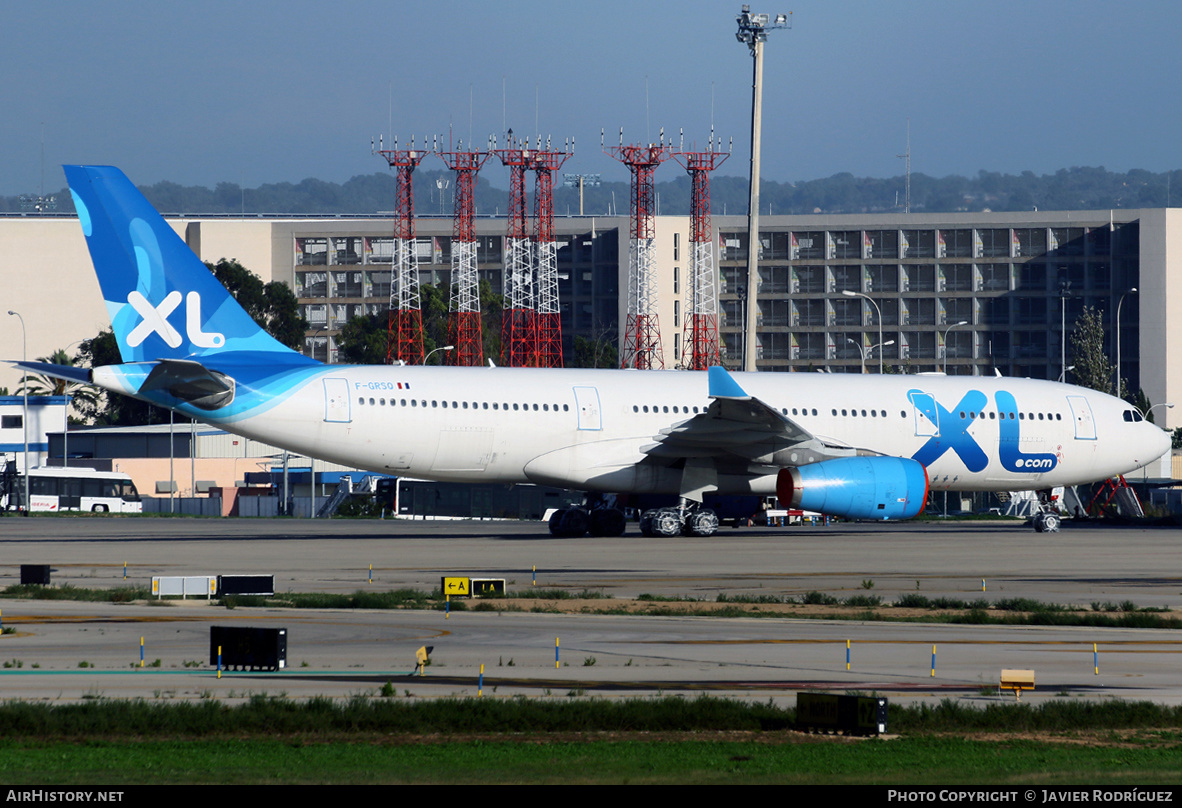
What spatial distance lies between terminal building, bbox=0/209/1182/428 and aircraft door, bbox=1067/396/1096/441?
74673 mm

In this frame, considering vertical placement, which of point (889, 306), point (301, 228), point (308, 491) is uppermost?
point (301, 228)

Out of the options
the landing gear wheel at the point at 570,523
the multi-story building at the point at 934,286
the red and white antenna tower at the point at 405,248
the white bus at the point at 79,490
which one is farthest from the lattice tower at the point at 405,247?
the landing gear wheel at the point at 570,523

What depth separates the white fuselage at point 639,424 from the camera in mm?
32781

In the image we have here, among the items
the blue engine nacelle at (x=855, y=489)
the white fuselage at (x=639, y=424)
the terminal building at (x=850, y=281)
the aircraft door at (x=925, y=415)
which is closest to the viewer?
the white fuselage at (x=639, y=424)

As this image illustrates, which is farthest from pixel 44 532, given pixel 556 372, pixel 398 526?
pixel 556 372

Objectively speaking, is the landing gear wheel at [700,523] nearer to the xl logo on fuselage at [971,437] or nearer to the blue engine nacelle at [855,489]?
the blue engine nacelle at [855,489]

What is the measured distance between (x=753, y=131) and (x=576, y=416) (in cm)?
2364


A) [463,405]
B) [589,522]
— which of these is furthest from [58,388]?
[463,405]

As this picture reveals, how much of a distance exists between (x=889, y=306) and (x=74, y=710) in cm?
11714

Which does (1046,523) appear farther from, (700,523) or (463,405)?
(463,405)

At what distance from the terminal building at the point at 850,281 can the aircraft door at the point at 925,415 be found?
76.6 metres

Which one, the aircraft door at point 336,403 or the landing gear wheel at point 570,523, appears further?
the landing gear wheel at point 570,523

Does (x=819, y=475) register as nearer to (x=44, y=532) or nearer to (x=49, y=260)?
(x=44, y=532)

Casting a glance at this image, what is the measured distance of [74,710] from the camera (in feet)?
37.3
